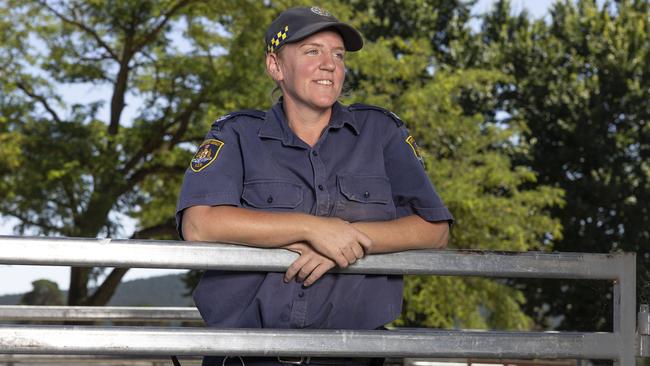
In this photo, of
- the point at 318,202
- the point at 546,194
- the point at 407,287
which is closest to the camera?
the point at 318,202

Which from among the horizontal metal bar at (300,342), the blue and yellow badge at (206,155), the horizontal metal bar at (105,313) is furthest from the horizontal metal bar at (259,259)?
the horizontal metal bar at (105,313)

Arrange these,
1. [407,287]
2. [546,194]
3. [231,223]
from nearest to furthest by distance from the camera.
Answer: [231,223] < [407,287] < [546,194]

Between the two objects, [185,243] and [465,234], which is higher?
[465,234]

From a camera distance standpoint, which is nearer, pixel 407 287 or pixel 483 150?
pixel 407 287

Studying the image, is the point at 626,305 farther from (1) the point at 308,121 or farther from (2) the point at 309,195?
(1) the point at 308,121

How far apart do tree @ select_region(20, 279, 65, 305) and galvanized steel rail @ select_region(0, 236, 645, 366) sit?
2286 centimetres

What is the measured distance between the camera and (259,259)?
83.0 inches

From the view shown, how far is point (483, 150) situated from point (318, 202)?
20.6m

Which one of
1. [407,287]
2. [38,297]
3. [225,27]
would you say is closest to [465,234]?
[407,287]

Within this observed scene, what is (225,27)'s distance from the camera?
792 inches

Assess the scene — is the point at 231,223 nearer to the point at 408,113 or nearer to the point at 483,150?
the point at 408,113

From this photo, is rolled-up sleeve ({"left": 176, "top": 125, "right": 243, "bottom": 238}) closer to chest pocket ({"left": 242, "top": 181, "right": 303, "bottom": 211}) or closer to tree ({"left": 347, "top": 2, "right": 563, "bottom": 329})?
chest pocket ({"left": 242, "top": 181, "right": 303, "bottom": 211})

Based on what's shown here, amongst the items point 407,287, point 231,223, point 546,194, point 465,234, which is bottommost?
point 231,223

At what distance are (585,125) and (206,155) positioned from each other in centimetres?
2501
